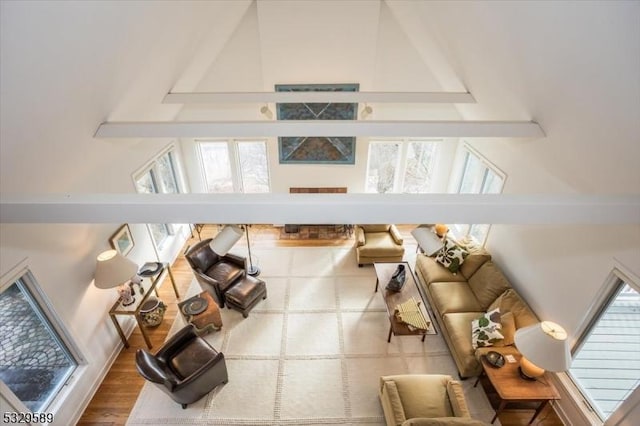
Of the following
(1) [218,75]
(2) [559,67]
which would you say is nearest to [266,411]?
(2) [559,67]

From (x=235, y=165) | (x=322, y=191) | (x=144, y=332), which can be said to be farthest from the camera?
(x=235, y=165)

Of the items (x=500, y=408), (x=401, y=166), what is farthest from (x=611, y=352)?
(x=401, y=166)

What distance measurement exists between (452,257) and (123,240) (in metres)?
4.84

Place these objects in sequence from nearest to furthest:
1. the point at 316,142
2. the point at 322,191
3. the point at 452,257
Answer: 1. the point at 452,257
2. the point at 316,142
3. the point at 322,191

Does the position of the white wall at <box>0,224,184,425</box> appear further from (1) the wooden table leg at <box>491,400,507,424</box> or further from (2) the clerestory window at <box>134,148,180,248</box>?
(1) the wooden table leg at <box>491,400,507,424</box>

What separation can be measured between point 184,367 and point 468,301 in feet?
12.3

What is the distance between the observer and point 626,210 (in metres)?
1.90

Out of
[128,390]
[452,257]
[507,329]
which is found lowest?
[128,390]

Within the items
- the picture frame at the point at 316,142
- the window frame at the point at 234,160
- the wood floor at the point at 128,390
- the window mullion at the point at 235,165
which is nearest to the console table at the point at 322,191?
the picture frame at the point at 316,142

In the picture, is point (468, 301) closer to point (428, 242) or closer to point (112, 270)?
point (428, 242)

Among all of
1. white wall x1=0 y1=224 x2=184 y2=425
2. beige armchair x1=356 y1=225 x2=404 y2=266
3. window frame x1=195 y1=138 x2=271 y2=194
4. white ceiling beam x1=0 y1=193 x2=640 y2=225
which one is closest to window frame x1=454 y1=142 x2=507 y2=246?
beige armchair x1=356 y1=225 x2=404 y2=266

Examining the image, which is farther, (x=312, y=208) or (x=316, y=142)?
(x=316, y=142)

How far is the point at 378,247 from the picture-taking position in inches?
209

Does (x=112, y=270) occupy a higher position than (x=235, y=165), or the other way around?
(x=235, y=165)
